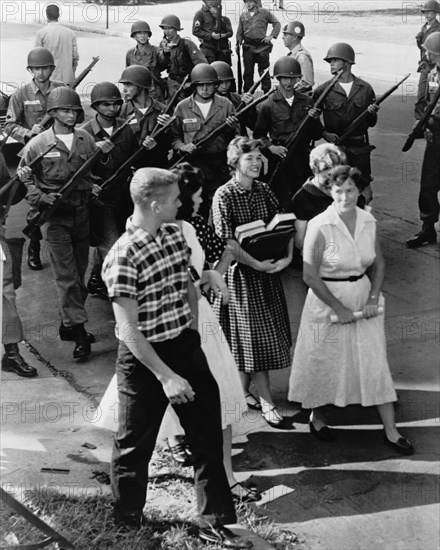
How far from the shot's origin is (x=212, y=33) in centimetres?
1672

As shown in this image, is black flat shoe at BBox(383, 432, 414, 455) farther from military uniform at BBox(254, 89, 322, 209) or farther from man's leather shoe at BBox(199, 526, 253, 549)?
military uniform at BBox(254, 89, 322, 209)

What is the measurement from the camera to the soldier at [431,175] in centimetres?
1004

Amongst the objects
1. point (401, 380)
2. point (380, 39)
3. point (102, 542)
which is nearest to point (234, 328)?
point (401, 380)

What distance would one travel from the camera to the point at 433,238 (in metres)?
10.3

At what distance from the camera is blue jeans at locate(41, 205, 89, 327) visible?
8.02 metres

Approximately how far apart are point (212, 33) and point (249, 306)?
10.8 meters

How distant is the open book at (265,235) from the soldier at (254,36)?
1086 centimetres

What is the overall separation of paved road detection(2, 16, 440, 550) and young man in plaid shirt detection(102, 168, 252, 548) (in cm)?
57

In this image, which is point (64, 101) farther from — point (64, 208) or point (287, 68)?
point (287, 68)

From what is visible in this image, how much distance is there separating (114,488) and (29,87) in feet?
19.0

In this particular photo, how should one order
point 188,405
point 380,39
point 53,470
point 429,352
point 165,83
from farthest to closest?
1. point 380,39
2. point 165,83
3. point 429,352
4. point 53,470
5. point 188,405

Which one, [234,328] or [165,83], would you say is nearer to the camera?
[234,328]

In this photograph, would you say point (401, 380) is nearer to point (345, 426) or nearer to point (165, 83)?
point (345, 426)

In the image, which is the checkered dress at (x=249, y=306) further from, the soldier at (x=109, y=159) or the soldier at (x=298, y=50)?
the soldier at (x=298, y=50)
